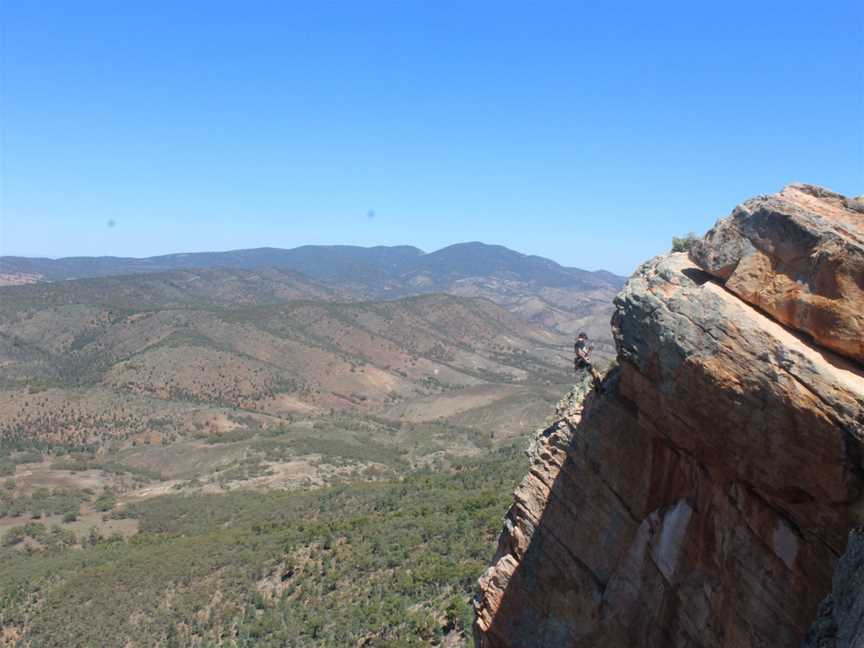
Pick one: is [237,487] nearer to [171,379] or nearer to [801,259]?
[171,379]

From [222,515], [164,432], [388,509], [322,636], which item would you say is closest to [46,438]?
[164,432]

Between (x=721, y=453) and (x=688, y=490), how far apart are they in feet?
5.45

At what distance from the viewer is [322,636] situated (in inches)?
1249

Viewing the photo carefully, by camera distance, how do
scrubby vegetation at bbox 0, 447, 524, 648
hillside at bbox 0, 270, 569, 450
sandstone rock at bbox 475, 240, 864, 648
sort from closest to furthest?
sandstone rock at bbox 475, 240, 864, 648, scrubby vegetation at bbox 0, 447, 524, 648, hillside at bbox 0, 270, 569, 450

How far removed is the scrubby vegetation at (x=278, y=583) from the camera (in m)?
31.9

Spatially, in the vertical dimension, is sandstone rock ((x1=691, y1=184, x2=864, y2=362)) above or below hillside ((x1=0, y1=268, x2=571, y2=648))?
above

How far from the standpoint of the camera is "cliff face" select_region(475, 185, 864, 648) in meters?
9.59

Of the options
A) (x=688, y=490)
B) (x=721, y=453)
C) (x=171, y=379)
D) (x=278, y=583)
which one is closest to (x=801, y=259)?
(x=721, y=453)

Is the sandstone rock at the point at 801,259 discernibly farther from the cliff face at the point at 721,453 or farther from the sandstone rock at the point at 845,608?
the sandstone rock at the point at 845,608

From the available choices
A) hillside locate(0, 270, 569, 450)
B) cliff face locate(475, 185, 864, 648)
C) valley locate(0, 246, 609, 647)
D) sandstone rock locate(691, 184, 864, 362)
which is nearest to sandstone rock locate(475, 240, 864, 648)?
cliff face locate(475, 185, 864, 648)

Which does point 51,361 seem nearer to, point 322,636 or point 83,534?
point 83,534

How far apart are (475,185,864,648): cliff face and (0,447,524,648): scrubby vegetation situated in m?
16.1

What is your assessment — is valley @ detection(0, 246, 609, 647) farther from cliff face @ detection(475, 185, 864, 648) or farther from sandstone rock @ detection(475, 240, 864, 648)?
cliff face @ detection(475, 185, 864, 648)

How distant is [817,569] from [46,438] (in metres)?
130
